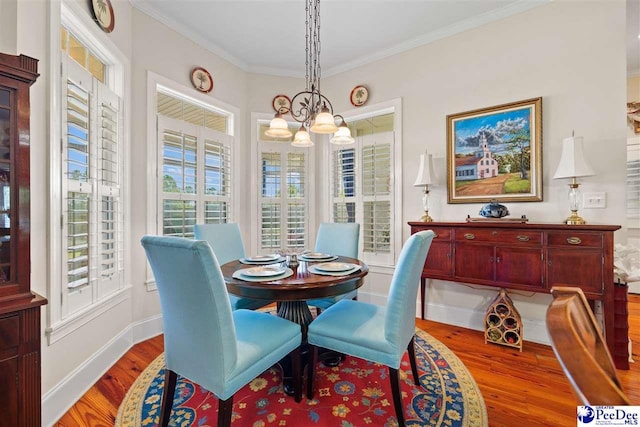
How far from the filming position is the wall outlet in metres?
2.29

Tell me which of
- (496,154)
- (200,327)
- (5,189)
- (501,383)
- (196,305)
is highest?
(496,154)

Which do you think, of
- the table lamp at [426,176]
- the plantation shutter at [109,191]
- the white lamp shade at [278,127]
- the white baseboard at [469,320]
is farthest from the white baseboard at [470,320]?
the plantation shutter at [109,191]

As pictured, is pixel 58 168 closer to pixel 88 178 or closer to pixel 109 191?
pixel 88 178

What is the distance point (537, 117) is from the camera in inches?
99.8

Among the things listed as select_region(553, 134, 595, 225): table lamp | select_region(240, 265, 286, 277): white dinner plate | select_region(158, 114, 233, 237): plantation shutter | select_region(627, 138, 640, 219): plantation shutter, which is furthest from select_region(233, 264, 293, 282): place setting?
select_region(627, 138, 640, 219): plantation shutter

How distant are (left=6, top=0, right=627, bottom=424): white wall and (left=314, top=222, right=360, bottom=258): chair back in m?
0.87

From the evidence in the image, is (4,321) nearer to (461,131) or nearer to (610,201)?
(461,131)

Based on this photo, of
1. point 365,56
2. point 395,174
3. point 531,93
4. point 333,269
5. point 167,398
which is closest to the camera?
point 167,398

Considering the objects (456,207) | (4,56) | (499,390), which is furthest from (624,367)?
(4,56)

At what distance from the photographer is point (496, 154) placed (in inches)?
108

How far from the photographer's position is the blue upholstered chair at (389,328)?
4.89ft

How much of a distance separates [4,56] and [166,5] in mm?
2023

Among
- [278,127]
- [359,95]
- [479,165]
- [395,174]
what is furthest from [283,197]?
[479,165]

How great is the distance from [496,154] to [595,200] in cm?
83
